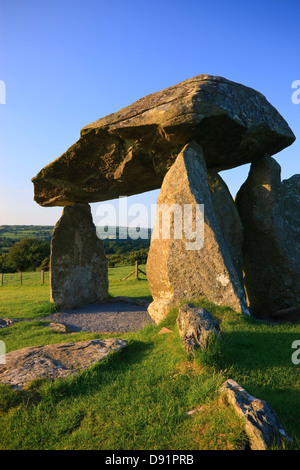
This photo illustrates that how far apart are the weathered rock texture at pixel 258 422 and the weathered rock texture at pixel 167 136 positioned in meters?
6.62

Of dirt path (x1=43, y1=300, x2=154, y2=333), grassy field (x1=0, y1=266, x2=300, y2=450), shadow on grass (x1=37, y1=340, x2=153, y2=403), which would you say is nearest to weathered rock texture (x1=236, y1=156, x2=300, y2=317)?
dirt path (x1=43, y1=300, x2=154, y2=333)

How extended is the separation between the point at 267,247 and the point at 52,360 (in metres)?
7.54

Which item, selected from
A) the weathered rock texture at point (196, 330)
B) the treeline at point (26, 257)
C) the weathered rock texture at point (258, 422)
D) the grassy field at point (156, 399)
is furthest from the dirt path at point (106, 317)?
the treeline at point (26, 257)

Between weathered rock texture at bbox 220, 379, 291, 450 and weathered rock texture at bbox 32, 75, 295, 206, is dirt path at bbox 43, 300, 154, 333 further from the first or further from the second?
weathered rock texture at bbox 220, 379, 291, 450

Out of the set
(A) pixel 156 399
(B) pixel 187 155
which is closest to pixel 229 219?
(B) pixel 187 155

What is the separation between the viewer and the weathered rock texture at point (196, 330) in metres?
4.54

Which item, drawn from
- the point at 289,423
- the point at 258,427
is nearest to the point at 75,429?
the point at 258,427

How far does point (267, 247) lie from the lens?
10.0 m

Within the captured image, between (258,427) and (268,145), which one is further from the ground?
(268,145)

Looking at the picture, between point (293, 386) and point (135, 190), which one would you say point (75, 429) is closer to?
point (293, 386)

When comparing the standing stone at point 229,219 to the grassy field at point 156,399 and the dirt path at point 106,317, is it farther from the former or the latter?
the grassy field at point 156,399

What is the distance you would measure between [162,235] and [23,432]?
18.3 ft

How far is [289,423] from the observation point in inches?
125

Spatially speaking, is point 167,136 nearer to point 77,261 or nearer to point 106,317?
point 106,317
